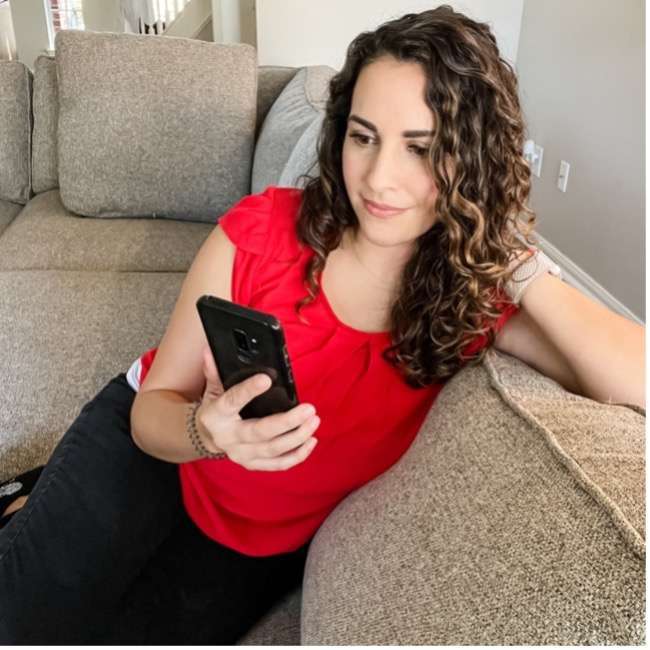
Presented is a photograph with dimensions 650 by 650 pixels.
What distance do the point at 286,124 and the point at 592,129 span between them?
123cm

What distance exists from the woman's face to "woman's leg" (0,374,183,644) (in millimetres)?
493

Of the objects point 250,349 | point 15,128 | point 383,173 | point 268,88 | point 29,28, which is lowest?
point 29,28

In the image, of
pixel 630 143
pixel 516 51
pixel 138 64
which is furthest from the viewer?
pixel 516 51

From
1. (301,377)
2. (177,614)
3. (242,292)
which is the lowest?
(177,614)

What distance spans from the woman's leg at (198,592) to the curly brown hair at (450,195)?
1.12ft

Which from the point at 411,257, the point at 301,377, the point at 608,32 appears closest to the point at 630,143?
the point at 608,32

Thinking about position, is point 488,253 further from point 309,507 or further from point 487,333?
point 309,507

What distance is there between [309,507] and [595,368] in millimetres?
414

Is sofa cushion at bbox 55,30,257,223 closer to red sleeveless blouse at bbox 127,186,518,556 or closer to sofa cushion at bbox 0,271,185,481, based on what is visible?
sofa cushion at bbox 0,271,185,481

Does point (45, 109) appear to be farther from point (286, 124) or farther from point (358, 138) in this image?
point (358, 138)

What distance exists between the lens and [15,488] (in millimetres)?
1204

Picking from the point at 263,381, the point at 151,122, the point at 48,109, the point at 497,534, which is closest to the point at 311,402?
the point at 263,381

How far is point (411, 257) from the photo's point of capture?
1.04m

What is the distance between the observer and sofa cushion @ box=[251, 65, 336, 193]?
1.93 meters
